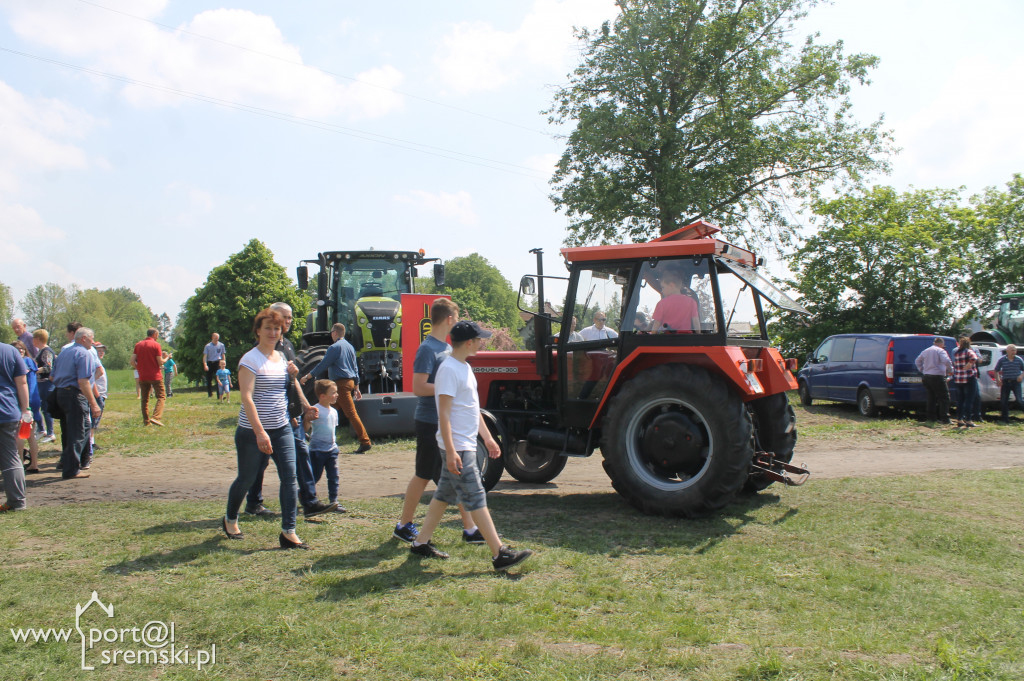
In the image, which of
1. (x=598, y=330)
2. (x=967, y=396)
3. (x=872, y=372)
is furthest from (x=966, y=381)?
(x=598, y=330)

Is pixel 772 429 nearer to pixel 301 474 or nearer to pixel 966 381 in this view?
pixel 301 474

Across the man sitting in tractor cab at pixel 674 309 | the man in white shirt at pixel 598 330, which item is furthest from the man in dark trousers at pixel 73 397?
the man sitting in tractor cab at pixel 674 309

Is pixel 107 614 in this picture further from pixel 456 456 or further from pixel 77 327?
pixel 77 327

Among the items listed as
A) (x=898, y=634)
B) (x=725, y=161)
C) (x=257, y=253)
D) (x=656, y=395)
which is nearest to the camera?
(x=898, y=634)

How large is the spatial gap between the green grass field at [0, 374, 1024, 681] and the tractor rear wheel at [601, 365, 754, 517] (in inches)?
10.1

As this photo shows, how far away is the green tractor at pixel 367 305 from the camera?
42.6ft

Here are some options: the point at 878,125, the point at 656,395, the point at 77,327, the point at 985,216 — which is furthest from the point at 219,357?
the point at 985,216

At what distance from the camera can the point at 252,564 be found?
4.87 metres

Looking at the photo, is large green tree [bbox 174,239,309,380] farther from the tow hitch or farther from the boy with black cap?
the boy with black cap

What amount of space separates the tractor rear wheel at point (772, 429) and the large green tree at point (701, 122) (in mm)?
17797

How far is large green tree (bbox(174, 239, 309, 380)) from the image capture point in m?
32.4

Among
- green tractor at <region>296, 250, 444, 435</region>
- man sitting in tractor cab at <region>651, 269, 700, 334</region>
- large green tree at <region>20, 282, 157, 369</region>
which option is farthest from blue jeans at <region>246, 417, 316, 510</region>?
large green tree at <region>20, 282, 157, 369</region>

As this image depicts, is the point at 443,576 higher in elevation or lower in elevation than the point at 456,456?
lower

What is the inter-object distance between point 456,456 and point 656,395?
210 cm
